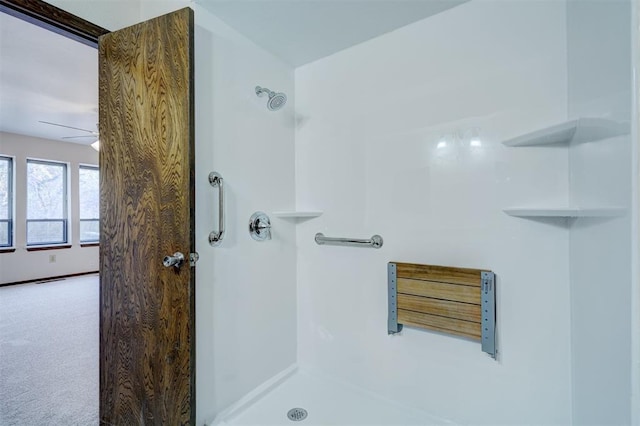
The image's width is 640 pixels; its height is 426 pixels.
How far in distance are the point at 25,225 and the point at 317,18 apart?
6.16m

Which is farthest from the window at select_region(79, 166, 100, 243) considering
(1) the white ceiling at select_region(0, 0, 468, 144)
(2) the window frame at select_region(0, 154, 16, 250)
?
(1) the white ceiling at select_region(0, 0, 468, 144)

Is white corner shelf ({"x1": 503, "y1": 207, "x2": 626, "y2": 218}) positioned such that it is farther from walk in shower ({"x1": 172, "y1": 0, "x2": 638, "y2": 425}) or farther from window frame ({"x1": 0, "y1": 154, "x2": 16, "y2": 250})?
window frame ({"x1": 0, "y1": 154, "x2": 16, "y2": 250})

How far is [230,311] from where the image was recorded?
1692 mm

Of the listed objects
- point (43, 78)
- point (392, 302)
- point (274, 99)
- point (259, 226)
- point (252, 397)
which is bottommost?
point (252, 397)

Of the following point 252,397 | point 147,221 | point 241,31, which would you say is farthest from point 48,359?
point 241,31

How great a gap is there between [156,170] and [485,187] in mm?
1558

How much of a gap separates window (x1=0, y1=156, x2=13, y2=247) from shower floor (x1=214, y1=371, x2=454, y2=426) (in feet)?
18.8

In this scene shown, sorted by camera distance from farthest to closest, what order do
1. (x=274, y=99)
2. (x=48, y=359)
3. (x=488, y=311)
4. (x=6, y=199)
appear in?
(x=6, y=199)
(x=48, y=359)
(x=274, y=99)
(x=488, y=311)

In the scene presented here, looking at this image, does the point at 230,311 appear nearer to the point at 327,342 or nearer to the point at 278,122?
the point at 327,342

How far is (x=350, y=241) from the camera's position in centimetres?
190

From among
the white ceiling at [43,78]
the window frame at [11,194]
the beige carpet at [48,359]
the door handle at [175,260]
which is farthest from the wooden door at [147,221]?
the window frame at [11,194]

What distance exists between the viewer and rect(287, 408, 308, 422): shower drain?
1.68 meters

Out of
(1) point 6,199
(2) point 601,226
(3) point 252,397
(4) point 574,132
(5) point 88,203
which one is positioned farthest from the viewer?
(5) point 88,203

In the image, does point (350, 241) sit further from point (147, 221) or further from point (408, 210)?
point (147, 221)
